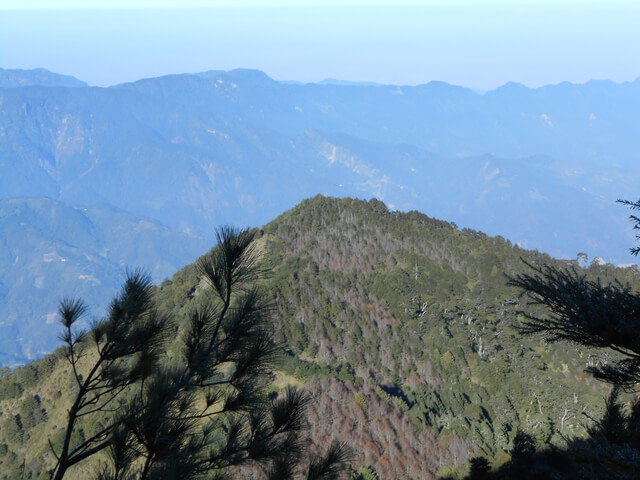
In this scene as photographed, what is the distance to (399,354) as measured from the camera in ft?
140

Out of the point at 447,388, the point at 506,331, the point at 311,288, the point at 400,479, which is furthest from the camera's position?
the point at 311,288

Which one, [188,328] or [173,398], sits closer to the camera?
[173,398]

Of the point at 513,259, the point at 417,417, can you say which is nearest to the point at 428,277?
the point at 513,259

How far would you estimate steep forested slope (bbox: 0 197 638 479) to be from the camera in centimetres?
3272

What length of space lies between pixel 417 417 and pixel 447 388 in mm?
5423

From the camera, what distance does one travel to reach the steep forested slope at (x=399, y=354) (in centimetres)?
3272

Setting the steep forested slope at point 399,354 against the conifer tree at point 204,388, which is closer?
the conifer tree at point 204,388

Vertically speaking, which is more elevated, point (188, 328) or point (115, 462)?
point (188, 328)

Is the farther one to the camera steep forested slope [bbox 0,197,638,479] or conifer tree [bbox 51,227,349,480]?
steep forested slope [bbox 0,197,638,479]

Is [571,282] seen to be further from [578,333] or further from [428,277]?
[428,277]

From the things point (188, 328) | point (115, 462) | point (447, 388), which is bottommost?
point (447, 388)

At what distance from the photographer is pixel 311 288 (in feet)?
156

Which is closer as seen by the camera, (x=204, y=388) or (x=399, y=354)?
(x=204, y=388)

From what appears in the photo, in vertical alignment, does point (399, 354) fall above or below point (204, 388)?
below
